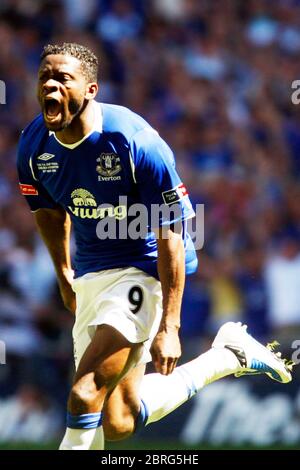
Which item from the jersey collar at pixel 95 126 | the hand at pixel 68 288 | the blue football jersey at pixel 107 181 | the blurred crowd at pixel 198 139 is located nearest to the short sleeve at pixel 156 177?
the blue football jersey at pixel 107 181

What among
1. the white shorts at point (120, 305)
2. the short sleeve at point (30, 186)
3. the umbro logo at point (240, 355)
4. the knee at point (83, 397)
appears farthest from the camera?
the umbro logo at point (240, 355)

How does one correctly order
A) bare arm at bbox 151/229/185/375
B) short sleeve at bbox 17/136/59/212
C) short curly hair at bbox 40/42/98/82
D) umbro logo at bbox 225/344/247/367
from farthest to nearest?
umbro logo at bbox 225/344/247/367 → short sleeve at bbox 17/136/59/212 → short curly hair at bbox 40/42/98/82 → bare arm at bbox 151/229/185/375

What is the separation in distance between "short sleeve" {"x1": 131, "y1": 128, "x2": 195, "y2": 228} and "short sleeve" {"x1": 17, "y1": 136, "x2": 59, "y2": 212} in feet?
2.14

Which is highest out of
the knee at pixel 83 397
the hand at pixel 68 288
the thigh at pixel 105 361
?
the hand at pixel 68 288

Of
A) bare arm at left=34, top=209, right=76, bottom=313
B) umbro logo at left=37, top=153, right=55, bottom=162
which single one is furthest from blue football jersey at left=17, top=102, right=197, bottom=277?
bare arm at left=34, top=209, right=76, bottom=313

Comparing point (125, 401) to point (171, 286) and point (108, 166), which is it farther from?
point (108, 166)

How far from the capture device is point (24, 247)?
9.55m

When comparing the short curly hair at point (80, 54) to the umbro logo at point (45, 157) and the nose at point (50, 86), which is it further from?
the umbro logo at point (45, 157)

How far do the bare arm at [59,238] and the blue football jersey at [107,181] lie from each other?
12 centimetres

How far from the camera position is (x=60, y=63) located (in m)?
5.16

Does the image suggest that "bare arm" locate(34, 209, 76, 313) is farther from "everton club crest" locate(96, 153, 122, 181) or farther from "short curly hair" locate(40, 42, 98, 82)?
"short curly hair" locate(40, 42, 98, 82)

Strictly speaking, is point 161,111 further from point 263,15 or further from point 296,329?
point 296,329

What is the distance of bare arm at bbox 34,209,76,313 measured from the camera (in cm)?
593

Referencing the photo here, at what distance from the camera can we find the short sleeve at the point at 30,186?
565 cm
